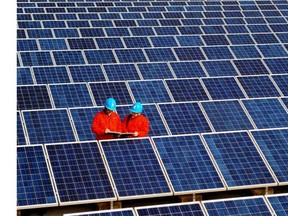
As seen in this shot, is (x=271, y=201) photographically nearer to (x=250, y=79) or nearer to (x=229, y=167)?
(x=229, y=167)


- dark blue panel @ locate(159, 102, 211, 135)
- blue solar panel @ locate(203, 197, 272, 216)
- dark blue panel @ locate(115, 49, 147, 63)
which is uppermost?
dark blue panel @ locate(115, 49, 147, 63)

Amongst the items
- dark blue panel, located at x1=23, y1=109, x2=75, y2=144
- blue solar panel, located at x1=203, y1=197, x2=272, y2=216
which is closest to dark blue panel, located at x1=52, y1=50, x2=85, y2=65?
dark blue panel, located at x1=23, y1=109, x2=75, y2=144

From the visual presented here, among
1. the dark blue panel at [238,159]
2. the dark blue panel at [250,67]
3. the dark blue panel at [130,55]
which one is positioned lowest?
the dark blue panel at [238,159]

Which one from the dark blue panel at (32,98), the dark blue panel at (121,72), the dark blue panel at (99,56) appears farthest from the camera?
the dark blue panel at (99,56)

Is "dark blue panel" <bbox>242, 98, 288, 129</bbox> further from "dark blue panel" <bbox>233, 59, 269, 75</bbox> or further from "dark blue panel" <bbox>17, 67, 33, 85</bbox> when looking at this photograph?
"dark blue panel" <bbox>17, 67, 33, 85</bbox>

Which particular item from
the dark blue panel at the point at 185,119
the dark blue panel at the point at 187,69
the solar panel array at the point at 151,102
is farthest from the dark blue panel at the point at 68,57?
the dark blue panel at the point at 185,119

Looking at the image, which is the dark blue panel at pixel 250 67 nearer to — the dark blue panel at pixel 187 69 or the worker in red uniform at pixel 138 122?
the dark blue panel at pixel 187 69
